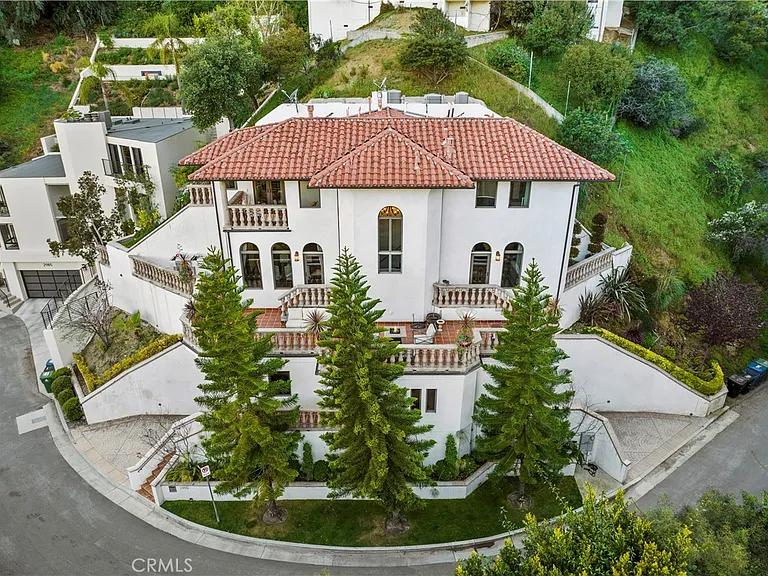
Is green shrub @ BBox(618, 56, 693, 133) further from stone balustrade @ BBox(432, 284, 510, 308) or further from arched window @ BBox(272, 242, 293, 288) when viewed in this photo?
arched window @ BBox(272, 242, 293, 288)

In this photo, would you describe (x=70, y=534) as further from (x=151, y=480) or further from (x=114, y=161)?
(x=114, y=161)

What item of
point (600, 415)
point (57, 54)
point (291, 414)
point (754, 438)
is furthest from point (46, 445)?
point (57, 54)

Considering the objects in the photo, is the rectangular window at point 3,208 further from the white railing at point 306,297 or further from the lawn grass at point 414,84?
the white railing at point 306,297

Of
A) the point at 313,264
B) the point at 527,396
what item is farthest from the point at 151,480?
the point at 527,396

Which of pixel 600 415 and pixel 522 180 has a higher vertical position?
pixel 522 180

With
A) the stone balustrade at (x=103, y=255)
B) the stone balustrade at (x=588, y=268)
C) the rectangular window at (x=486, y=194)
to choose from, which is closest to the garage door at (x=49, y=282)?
the stone balustrade at (x=103, y=255)

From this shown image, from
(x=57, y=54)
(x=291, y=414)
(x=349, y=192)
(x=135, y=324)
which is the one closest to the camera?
(x=291, y=414)

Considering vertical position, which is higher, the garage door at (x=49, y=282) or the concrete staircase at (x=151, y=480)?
the concrete staircase at (x=151, y=480)

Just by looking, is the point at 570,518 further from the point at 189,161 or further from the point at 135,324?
the point at 135,324
